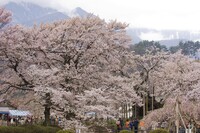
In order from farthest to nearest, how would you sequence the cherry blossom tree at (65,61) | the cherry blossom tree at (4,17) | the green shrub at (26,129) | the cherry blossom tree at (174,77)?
1. the cherry blossom tree at (174,77)
2. the cherry blossom tree at (4,17)
3. the cherry blossom tree at (65,61)
4. the green shrub at (26,129)

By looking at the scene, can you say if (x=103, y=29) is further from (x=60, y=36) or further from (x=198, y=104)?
(x=198, y=104)

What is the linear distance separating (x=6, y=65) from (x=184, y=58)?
26.4m

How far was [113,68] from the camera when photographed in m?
24.6

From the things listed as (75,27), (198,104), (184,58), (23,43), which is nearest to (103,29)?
(75,27)

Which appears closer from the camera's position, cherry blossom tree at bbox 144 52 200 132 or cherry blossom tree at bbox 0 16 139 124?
cherry blossom tree at bbox 0 16 139 124

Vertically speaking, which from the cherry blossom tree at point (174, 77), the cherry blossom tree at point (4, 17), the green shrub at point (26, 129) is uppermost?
the cherry blossom tree at point (4, 17)

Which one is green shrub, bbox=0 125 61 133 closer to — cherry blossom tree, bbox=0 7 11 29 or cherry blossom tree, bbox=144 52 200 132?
cherry blossom tree, bbox=0 7 11 29

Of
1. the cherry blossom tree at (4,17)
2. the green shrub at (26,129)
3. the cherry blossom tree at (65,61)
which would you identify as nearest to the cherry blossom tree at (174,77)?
the cherry blossom tree at (65,61)

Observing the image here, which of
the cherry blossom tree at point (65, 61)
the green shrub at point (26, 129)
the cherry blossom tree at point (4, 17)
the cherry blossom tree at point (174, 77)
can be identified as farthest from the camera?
the cherry blossom tree at point (174, 77)

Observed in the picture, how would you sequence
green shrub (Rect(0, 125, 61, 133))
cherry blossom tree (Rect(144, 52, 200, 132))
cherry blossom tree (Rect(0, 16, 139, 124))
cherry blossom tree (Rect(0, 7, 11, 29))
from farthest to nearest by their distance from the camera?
cherry blossom tree (Rect(144, 52, 200, 132)), cherry blossom tree (Rect(0, 7, 11, 29)), cherry blossom tree (Rect(0, 16, 139, 124)), green shrub (Rect(0, 125, 61, 133))

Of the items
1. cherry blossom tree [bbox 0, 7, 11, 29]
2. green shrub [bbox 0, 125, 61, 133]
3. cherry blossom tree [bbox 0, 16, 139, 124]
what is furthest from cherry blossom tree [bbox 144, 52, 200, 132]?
cherry blossom tree [bbox 0, 7, 11, 29]

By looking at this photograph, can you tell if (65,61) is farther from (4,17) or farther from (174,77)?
(174,77)

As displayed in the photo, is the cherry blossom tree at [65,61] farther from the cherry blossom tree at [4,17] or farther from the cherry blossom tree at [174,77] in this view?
the cherry blossom tree at [174,77]

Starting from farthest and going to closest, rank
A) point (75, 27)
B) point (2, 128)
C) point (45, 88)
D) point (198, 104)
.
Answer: point (198, 104)
point (75, 27)
point (45, 88)
point (2, 128)
